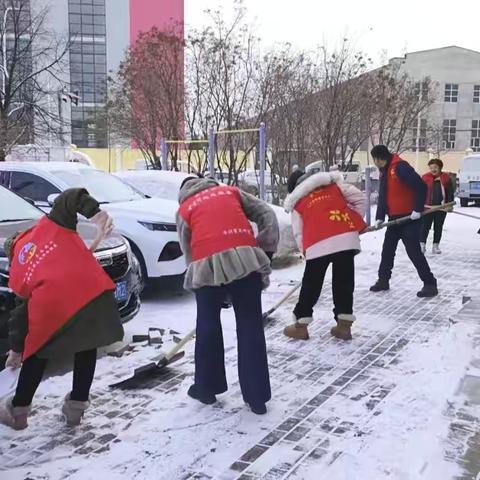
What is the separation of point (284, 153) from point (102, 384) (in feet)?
44.9

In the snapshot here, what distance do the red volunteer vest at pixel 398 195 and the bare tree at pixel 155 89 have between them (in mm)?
9800

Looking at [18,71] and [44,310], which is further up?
[18,71]

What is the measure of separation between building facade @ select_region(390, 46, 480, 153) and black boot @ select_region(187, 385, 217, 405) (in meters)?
54.3

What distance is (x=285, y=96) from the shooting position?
54.8 ft

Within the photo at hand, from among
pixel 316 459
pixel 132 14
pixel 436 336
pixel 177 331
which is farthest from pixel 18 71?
pixel 132 14

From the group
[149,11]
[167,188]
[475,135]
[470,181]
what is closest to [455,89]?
[475,135]

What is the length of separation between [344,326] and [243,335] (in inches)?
72.5

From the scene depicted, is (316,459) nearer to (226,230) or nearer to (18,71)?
(226,230)

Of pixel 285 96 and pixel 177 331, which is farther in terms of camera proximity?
pixel 285 96

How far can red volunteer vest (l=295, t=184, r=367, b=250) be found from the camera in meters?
5.26

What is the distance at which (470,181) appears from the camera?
22.8 m

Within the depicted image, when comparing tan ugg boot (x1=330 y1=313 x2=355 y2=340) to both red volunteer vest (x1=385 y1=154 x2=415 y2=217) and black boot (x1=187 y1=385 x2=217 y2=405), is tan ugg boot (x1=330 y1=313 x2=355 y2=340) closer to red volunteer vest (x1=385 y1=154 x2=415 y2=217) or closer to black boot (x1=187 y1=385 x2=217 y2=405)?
black boot (x1=187 y1=385 x2=217 y2=405)

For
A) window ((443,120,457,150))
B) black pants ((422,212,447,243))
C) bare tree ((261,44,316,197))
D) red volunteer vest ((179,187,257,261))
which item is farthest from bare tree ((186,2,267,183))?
window ((443,120,457,150))

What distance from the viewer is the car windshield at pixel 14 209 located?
17.6ft
